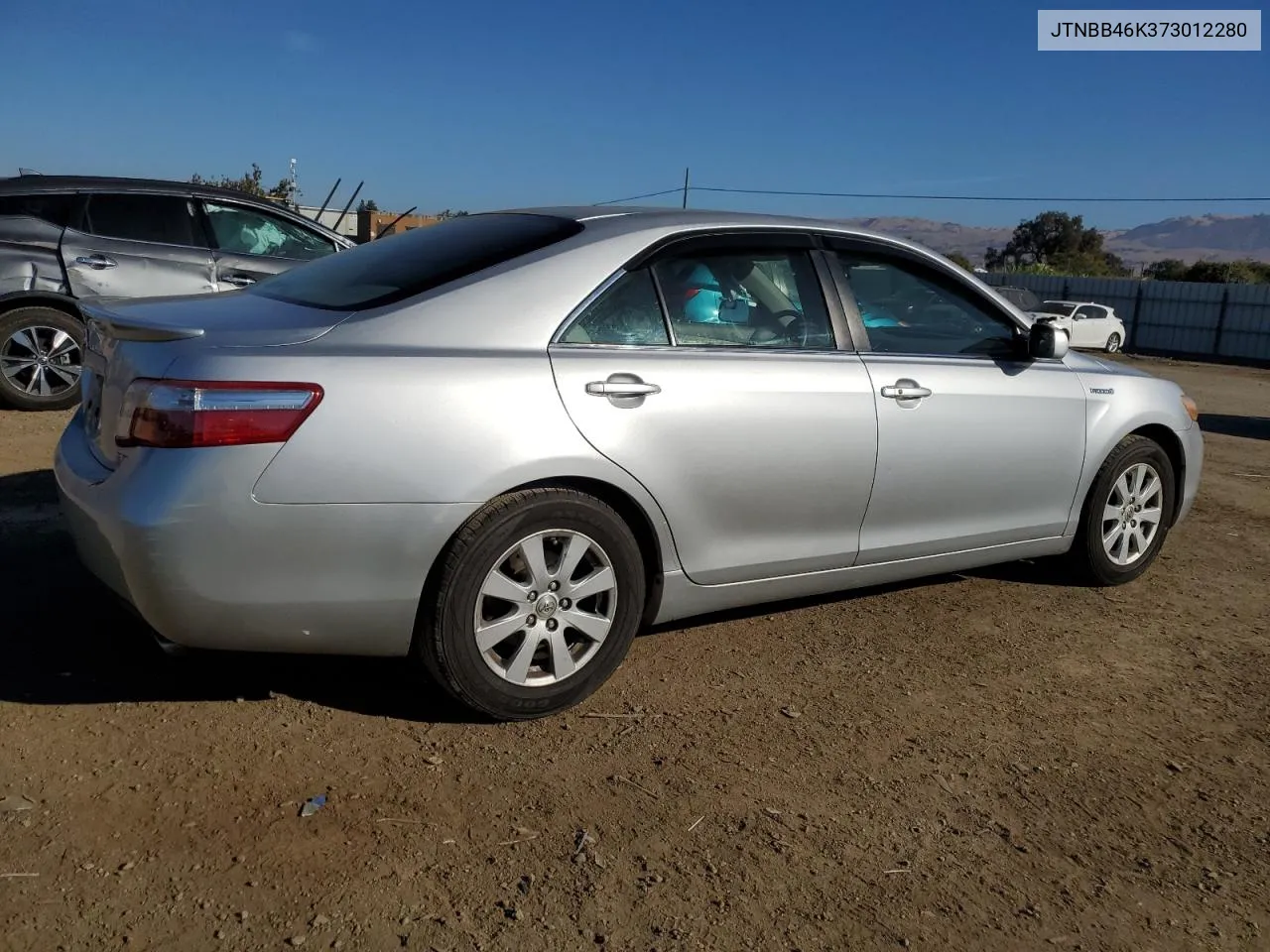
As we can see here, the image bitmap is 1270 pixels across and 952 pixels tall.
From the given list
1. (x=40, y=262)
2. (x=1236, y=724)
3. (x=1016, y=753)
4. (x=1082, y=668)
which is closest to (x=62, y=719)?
(x=1016, y=753)

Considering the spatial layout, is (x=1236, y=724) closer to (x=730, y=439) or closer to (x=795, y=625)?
(x=795, y=625)

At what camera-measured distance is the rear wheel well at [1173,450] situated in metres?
5.29

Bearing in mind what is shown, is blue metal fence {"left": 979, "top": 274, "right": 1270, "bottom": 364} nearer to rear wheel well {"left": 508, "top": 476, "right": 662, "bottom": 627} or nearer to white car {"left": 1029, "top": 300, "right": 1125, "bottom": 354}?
white car {"left": 1029, "top": 300, "right": 1125, "bottom": 354}

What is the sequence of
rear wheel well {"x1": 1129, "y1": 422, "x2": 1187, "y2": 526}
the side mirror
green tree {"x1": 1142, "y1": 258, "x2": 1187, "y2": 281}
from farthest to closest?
green tree {"x1": 1142, "y1": 258, "x2": 1187, "y2": 281}, rear wheel well {"x1": 1129, "y1": 422, "x2": 1187, "y2": 526}, the side mirror

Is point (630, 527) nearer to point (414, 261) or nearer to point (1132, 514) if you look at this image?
point (414, 261)

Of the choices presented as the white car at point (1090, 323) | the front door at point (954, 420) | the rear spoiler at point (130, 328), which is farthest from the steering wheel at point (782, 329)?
the white car at point (1090, 323)

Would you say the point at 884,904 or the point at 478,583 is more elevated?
the point at 478,583

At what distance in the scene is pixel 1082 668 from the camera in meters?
4.29

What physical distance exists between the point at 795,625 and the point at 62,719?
2.64 metres

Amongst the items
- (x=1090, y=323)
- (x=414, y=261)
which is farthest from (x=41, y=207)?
(x=1090, y=323)

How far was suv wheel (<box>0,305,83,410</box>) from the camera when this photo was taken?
25.4ft

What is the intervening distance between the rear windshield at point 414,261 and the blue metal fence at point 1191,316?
29.7 metres

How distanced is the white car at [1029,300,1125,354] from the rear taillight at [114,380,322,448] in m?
27.9

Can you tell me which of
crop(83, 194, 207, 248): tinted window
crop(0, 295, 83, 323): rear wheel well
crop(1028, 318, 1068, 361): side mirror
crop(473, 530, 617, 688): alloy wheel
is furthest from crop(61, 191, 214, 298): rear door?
crop(1028, 318, 1068, 361): side mirror
